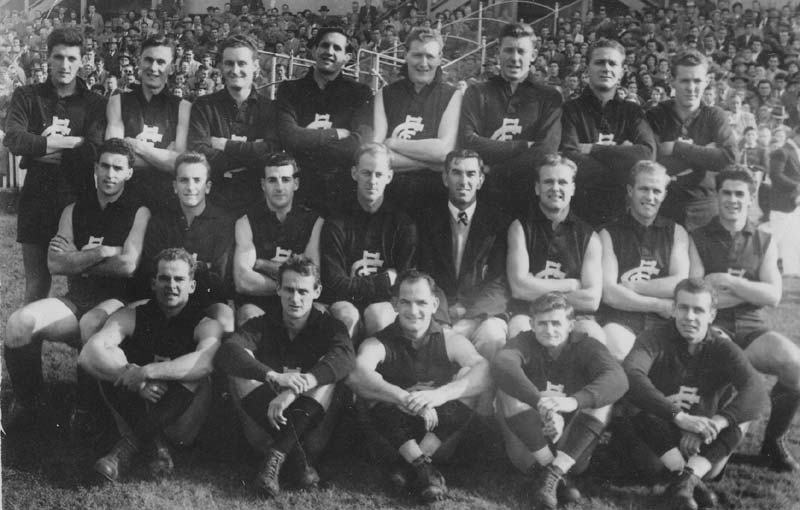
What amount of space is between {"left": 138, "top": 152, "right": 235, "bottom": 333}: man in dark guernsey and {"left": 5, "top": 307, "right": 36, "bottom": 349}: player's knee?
0.67m

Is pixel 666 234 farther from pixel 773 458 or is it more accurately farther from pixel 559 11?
pixel 559 11

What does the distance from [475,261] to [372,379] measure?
1.06 metres

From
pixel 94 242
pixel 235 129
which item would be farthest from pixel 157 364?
pixel 235 129

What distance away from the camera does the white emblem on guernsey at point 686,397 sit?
408cm

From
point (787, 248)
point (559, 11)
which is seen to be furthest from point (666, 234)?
point (559, 11)

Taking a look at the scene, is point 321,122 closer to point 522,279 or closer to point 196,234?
point 196,234

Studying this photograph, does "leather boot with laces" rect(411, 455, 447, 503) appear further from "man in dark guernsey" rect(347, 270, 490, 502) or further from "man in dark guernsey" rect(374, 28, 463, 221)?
"man in dark guernsey" rect(374, 28, 463, 221)

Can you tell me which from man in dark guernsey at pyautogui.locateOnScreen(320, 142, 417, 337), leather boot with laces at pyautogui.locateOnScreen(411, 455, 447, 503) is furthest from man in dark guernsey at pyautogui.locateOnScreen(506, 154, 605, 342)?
leather boot with laces at pyautogui.locateOnScreen(411, 455, 447, 503)

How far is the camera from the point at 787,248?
308 inches

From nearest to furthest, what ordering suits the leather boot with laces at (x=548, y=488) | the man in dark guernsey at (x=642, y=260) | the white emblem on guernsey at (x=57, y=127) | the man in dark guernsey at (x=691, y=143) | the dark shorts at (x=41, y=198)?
the leather boot with laces at (x=548, y=488) < the man in dark guernsey at (x=642, y=260) < the man in dark guernsey at (x=691, y=143) < the white emblem on guernsey at (x=57, y=127) < the dark shorts at (x=41, y=198)

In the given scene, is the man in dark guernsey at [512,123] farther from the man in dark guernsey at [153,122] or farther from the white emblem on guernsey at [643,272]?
the man in dark guernsey at [153,122]

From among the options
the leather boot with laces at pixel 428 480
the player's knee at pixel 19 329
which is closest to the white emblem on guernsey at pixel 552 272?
the leather boot with laces at pixel 428 480

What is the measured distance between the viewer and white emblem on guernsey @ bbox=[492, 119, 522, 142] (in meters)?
4.99

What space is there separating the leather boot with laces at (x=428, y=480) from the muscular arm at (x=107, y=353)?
1629 mm
